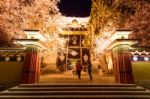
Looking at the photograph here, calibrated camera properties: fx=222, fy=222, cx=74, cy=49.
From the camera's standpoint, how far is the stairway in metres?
9.75

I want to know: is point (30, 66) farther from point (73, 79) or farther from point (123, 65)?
point (123, 65)

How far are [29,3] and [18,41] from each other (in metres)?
6.15

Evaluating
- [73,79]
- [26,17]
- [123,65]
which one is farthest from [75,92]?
[26,17]

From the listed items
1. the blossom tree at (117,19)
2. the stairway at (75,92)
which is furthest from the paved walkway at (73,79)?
the blossom tree at (117,19)

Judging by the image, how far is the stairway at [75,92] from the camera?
975 cm

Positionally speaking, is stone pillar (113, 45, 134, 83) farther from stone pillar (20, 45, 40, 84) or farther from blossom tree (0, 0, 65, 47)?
blossom tree (0, 0, 65, 47)

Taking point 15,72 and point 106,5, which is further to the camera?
point 106,5

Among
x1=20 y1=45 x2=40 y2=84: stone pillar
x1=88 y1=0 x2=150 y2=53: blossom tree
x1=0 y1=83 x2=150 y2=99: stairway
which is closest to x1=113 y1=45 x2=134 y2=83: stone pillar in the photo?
x1=0 y1=83 x2=150 y2=99: stairway

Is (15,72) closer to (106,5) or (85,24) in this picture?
(106,5)

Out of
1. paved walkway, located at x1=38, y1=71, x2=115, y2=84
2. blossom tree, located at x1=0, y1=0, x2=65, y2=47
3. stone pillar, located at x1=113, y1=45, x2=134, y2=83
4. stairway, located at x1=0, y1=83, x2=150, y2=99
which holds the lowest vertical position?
stairway, located at x1=0, y1=83, x2=150, y2=99

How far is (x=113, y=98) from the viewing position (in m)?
9.68

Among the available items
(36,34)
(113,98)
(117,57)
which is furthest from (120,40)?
(36,34)

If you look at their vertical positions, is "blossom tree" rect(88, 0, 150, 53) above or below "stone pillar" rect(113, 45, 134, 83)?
above

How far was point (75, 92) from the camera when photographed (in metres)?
10.2
